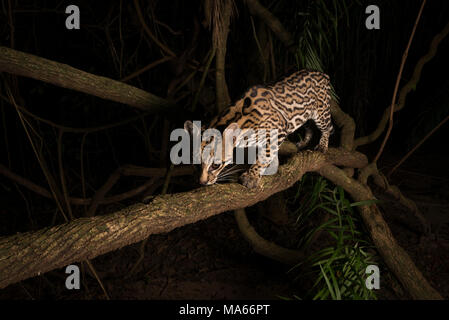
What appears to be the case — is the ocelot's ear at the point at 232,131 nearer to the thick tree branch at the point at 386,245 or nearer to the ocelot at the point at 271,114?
the ocelot at the point at 271,114

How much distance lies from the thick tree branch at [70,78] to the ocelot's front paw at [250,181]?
3.34ft

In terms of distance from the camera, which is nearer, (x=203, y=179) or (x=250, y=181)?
(x=250, y=181)

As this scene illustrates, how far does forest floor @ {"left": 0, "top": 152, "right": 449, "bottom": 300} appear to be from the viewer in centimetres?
484

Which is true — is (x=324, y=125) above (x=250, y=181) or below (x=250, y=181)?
above

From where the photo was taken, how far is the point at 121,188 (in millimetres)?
7926

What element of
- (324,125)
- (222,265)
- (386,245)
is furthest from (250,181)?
(222,265)

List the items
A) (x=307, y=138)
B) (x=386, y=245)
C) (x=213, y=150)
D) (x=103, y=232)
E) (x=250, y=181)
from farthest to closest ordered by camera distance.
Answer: (x=307, y=138)
(x=386, y=245)
(x=213, y=150)
(x=250, y=181)
(x=103, y=232)

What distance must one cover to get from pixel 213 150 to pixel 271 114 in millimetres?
685

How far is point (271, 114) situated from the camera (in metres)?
3.23

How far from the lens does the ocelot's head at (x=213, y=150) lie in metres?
2.84

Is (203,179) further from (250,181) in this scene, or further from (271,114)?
(271,114)

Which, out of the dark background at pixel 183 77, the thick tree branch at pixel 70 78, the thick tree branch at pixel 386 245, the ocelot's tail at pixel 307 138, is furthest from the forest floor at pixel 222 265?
the thick tree branch at pixel 70 78

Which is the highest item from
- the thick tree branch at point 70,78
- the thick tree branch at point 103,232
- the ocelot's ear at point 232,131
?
the thick tree branch at point 70,78
